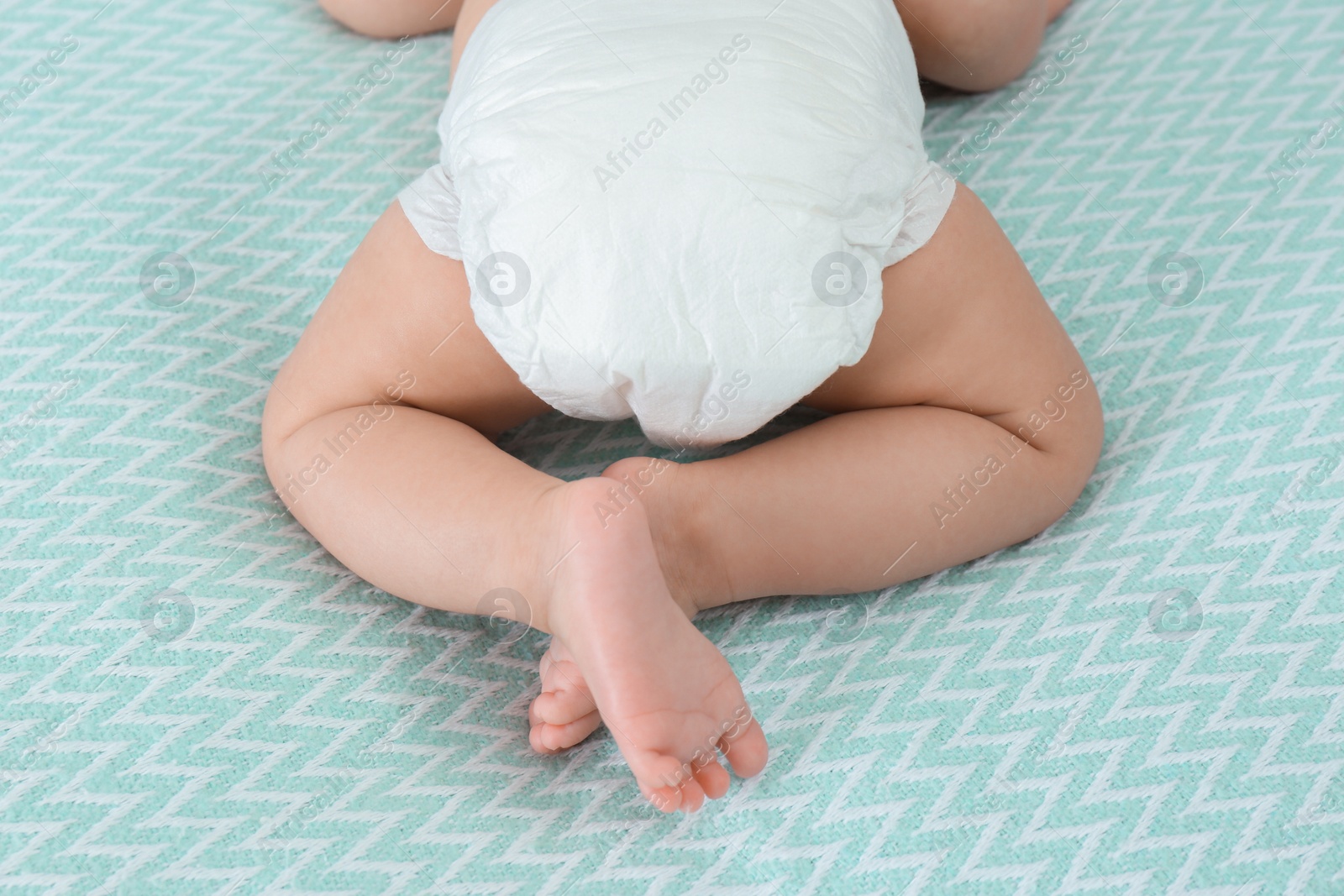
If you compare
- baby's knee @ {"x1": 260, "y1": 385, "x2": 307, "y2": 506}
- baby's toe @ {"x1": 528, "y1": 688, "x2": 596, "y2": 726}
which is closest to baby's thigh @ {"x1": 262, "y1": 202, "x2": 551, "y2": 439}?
baby's knee @ {"x1": 260, "y1": 385, "x2": 307, "y2": 506}

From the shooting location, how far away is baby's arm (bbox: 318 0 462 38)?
3.98ft

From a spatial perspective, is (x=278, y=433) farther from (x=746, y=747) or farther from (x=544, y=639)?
(x=746, y=747)

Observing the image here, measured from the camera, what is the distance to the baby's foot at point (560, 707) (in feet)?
2.48

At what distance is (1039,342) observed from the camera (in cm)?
87

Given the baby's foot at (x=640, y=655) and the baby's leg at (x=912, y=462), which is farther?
the baby's leg at (x=912, y=462)

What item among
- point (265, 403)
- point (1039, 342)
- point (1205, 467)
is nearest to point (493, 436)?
point (265, 403)

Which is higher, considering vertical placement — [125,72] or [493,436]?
[125,72]

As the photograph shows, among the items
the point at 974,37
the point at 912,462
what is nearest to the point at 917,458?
the point at 912,462

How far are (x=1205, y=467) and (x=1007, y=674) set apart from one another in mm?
270

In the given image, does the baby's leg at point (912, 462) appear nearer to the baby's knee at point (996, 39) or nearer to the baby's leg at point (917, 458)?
the baby's leg at point (917, 458)

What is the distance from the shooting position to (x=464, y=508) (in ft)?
2.52

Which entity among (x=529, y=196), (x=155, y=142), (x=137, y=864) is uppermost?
(x=529, y=196)

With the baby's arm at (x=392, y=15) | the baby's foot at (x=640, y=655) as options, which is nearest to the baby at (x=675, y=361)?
the baby's foot at (x=640, y=655)

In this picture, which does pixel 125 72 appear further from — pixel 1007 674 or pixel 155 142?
pixel 1007 674
